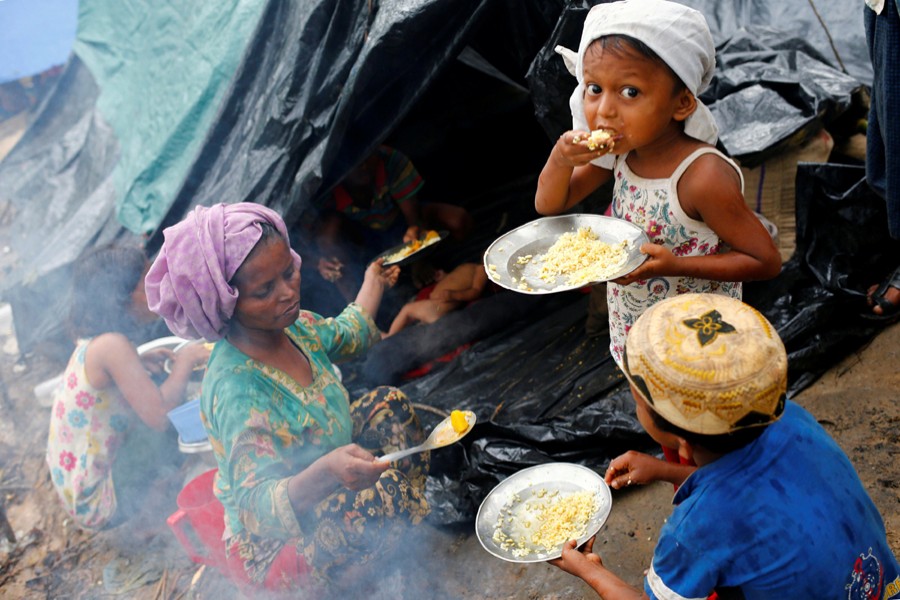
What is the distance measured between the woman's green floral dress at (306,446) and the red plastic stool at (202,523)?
0.66 ft

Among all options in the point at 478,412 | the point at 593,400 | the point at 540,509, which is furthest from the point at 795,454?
the point at 478,412

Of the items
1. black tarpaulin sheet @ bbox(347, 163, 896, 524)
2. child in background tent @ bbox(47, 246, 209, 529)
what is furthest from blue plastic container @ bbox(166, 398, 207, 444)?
black tarpaulin sheet @ bbox(347, 163, 896, 524)

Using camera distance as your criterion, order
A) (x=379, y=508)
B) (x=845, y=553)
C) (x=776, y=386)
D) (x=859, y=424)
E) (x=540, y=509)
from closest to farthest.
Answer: (x=776, y=386)
(x=845, y=553)
(x=540, y=509)
(x=379, y=508)
(x=859, y=424)

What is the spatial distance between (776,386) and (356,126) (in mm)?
2486

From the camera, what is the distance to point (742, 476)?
1378 mm

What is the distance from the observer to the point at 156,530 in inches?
137

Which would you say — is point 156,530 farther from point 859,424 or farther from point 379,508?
point 859,424

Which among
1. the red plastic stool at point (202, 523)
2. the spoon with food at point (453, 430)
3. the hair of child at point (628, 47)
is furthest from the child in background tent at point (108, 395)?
the hair of child at point (628, 47)

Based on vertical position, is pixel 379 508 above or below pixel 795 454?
below

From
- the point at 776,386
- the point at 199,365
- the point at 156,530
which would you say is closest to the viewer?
the point at 776,386

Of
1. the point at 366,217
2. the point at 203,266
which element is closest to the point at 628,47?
the point at 203,266

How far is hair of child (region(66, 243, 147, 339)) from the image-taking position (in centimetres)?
301

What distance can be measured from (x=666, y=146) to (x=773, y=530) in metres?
1.18

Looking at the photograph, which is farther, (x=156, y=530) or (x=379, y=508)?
(x=156, y=530)
